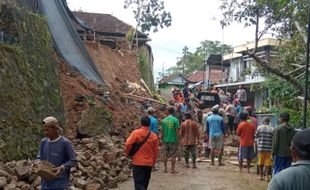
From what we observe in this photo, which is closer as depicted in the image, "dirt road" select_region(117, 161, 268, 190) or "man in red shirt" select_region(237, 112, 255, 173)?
"dirt road" select_region(117, 161, 268, 190)

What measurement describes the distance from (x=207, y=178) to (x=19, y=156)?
4752 mm

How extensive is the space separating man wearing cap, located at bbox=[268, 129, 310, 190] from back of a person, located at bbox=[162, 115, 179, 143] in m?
8.66

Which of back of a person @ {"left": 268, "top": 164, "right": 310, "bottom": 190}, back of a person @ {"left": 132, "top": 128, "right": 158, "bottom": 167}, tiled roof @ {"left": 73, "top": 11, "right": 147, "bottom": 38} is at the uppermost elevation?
tiled roof @ {"left": 73, "top": 11, "right": 147, "bottom": 38}

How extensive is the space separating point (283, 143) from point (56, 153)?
489 cm

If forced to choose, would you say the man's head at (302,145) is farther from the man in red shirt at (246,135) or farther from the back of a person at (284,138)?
the man in red shirt at (246,135)

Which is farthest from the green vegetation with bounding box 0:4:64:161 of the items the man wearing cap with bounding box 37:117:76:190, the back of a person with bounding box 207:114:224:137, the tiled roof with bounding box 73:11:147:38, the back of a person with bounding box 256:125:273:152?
the tiled roof with bounding box 73:11:147:38

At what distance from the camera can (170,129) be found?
11.7m

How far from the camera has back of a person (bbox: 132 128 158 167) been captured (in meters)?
7.40

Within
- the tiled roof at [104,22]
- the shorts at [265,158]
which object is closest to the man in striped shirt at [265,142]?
the shorts at [265,158]

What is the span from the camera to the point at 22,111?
31.1 ft

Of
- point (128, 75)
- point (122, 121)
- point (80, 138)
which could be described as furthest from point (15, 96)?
point (128, 75)

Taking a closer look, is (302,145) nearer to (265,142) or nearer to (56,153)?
(56,153)

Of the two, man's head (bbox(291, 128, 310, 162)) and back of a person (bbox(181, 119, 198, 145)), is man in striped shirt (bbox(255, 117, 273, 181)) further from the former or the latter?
man's head (bbox(291, 128, 310, 162))


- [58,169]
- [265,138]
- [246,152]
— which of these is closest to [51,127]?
[58,169]
